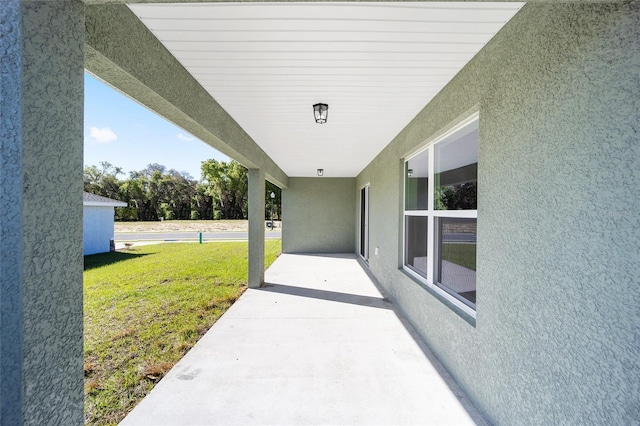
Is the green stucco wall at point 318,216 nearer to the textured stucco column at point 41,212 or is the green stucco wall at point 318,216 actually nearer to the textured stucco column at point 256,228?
the textured stucco column at point 256,228

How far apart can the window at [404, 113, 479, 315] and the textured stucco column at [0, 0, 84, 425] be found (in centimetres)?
279

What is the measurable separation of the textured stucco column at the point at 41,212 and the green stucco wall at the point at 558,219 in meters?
2.33

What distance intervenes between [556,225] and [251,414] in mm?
2530

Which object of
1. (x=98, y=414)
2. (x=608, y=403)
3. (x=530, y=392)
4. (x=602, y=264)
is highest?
(x=602, y=264)

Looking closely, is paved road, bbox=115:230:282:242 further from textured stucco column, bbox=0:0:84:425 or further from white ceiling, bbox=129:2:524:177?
textured stucco column, bbox=0:0:84:425

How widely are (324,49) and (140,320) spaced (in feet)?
15.5

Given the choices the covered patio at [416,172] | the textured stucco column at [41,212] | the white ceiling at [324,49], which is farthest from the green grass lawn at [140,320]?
the white ceiling at [324,49]

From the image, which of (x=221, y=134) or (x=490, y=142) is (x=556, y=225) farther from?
(x=221, y=134)

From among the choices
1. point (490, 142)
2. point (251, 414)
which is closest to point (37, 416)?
point (251, 414)

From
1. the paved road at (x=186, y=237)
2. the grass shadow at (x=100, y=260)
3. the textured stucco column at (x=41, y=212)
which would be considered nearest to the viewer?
the textured stucco column at (x=41, y=212)

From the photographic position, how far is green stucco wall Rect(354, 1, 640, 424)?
1227mm

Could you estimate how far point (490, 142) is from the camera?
221 centimetres

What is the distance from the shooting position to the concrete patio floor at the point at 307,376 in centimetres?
226

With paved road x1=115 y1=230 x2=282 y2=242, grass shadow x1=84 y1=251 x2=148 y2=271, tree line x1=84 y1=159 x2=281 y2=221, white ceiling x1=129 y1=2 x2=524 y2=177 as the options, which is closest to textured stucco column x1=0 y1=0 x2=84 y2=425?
white ceiling x1=129 y1=2 x2=524 y2=177
